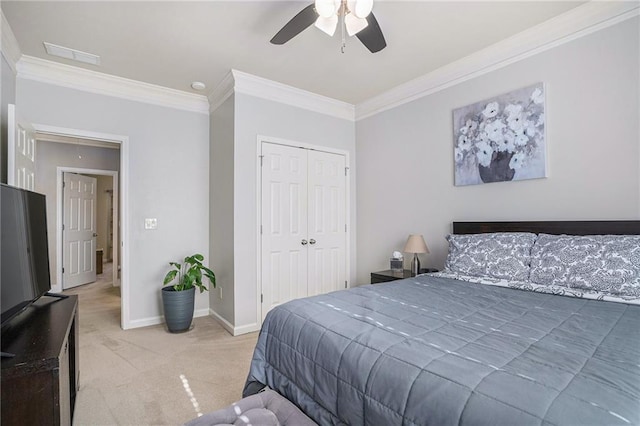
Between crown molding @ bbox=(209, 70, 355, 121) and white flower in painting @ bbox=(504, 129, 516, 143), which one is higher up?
crown molding @ bbox=(209, 70, 355, 121)

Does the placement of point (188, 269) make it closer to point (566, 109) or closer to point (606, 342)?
point (606, 342)

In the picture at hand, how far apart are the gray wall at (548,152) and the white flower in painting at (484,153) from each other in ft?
0.75

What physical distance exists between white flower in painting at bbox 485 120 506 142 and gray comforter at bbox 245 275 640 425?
1.44 metres

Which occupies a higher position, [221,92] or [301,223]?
[221,92]

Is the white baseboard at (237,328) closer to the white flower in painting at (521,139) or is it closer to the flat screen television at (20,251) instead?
the flat screen television at (20,251)

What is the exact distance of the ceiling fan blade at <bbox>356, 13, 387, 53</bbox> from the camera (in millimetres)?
1953

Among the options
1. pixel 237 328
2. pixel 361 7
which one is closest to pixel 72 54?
pixel 361 7

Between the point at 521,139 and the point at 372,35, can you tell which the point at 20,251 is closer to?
the point at 372,35

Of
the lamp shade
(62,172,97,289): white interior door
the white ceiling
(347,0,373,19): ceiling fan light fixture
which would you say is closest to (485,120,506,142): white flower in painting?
the white ceiling

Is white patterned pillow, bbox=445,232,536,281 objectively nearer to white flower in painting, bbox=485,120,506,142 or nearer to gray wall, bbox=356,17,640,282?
gray wall, bbox=356,17,640,282

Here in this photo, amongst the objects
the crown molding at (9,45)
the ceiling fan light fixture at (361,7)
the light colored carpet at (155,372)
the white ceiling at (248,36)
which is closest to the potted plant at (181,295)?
the light colored carpet at (155,372)

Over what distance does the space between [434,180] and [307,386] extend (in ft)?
8.26

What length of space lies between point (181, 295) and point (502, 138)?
11.2 feet

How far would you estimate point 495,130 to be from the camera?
9.02 ft
